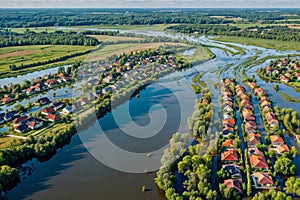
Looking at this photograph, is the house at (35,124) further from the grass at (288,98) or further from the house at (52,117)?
the grass at (288,98)

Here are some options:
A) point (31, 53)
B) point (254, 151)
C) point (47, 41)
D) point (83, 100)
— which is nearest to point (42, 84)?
point (83, 100)

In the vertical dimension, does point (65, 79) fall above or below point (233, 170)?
above

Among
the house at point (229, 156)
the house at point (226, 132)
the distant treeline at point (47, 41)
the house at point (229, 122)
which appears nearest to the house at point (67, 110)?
the house at point (229, 122)

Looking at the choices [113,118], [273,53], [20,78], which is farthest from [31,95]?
[273,53]

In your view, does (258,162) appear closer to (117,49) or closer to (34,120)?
(34,120)

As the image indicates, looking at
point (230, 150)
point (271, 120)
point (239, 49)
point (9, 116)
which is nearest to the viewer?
point (230, 150)

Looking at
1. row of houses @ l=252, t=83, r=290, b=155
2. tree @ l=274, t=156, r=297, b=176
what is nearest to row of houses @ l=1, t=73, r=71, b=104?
row of houses @ l=252, t=83, r=290, b=155

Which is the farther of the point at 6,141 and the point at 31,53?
the point at 31,53
